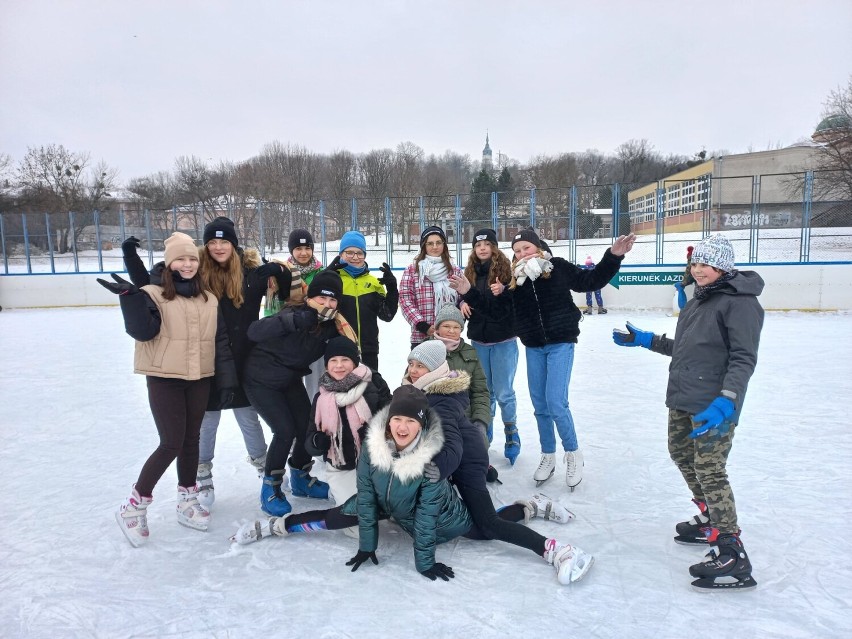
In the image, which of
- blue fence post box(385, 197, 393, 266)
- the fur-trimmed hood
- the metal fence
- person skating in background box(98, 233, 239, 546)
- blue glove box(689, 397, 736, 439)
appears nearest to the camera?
blue glove box(689, 397, 736, 439)

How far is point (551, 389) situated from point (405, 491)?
1.33 m

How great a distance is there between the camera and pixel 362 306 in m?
3.71

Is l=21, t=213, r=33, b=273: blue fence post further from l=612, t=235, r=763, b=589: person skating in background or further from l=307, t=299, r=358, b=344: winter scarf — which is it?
l=612, t=235, r=763, b=589: person skating in background

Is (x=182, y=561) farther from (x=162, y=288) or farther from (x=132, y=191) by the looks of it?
(x=132, y=191)

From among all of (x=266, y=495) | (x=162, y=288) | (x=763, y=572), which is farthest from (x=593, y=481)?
(x=162, y=288)

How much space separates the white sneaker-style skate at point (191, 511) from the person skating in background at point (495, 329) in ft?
6.26

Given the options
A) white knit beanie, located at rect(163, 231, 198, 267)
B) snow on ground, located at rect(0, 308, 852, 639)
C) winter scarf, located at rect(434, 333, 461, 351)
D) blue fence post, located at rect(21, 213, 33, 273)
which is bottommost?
snow on ground, located at rect(0, 308, 852, 639)

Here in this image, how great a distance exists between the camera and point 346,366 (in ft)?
9.84

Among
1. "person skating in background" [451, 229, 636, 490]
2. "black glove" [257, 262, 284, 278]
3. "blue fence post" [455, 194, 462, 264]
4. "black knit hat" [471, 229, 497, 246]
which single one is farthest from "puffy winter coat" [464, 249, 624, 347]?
"blue fence post" [455, 194, 462, 264]

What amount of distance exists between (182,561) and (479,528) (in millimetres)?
1518

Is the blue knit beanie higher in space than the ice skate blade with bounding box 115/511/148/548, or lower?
higher

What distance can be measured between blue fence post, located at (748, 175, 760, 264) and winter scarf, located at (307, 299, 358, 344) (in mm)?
13150

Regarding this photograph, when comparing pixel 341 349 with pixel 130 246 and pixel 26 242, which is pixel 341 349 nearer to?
pixel 130 246

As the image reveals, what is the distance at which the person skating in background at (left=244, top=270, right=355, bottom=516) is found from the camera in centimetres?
308
